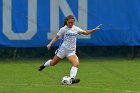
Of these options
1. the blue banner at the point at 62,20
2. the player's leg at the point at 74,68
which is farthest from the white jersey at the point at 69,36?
the blue banner at the point at 62,20

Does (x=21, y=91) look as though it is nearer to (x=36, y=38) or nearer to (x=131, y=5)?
(x=36, y=38)

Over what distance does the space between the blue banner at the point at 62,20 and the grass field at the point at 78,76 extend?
0.84 meters

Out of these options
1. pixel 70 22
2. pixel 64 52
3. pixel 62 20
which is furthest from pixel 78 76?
pixel 62 20

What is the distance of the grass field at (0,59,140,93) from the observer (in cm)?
1229

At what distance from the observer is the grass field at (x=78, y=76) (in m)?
12.3

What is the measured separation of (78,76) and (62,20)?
5265 millimetres

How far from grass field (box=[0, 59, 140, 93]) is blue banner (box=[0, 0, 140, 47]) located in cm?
84

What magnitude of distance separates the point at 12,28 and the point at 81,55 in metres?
3.39

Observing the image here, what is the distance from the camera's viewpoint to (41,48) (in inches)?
842

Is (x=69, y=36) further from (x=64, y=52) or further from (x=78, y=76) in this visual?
(x=78, y=76)

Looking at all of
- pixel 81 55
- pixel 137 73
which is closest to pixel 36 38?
pixel 81 55

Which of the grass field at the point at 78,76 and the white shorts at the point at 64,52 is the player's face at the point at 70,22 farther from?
the grass field at the point at 78,76

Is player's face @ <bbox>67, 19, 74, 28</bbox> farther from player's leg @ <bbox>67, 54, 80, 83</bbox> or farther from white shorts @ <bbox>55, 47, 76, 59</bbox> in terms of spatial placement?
player's leg @ <bbox>67, 54, 80, 83</bbox>

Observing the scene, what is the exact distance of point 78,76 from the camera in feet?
50.9
